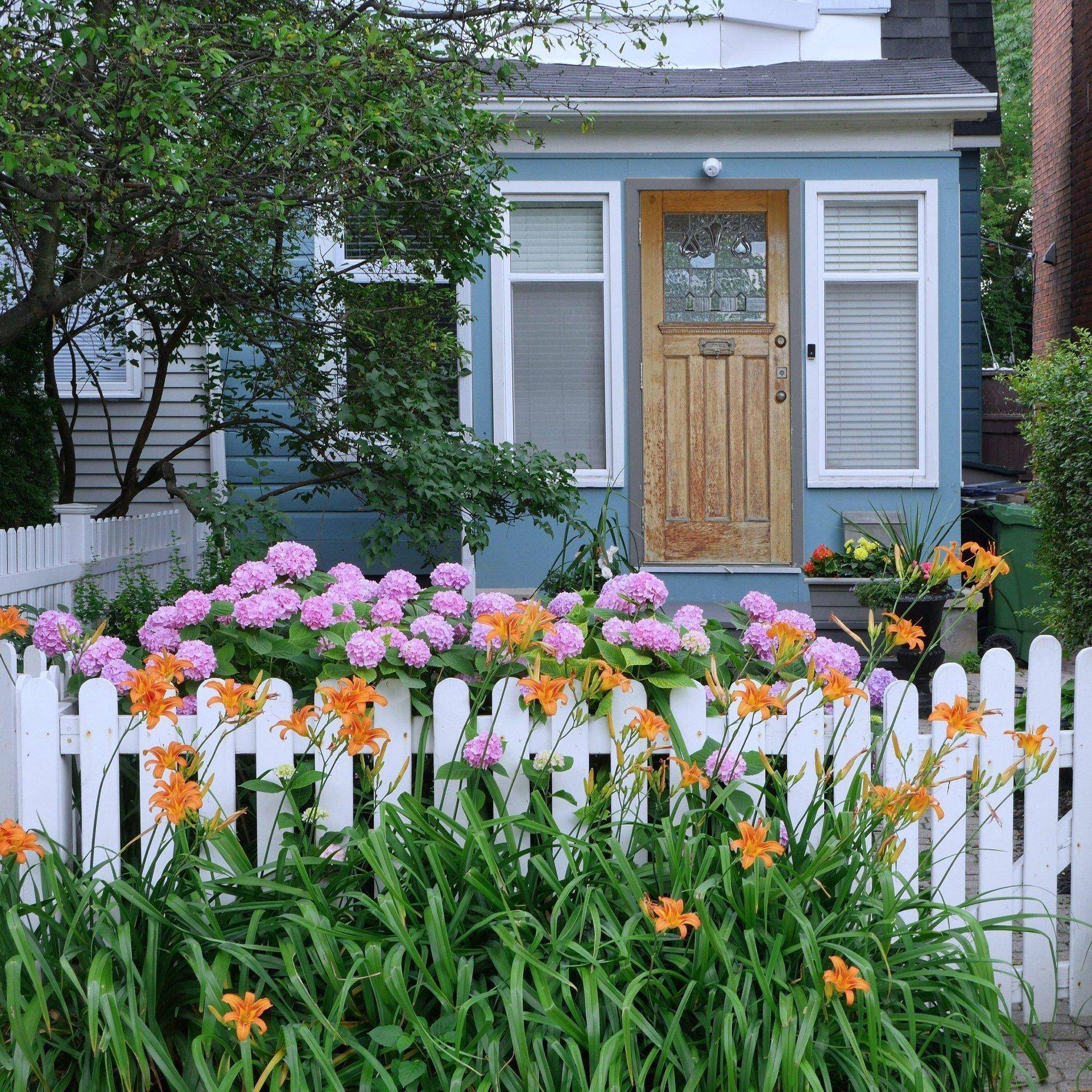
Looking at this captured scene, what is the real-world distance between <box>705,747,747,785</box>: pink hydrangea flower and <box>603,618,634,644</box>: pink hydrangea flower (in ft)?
1.04

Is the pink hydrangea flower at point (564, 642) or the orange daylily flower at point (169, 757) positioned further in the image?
the pink hydrangea flower at point (564, 642)

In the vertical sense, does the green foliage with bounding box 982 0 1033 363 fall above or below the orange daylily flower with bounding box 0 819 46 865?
above

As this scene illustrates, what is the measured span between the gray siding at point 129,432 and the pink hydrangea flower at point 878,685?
6368 millimetres

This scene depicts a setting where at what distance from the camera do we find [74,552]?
5.89 meters

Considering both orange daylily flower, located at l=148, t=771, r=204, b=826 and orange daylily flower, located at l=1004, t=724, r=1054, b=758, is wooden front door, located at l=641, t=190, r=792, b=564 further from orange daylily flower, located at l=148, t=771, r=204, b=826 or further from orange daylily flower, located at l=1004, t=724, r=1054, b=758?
orange daylily flower, located at l=148, t=771, r=204, b=826

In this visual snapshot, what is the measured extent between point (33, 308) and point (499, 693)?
3272 mm

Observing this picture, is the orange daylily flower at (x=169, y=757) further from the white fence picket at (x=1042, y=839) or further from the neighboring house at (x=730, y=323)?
the neighboring house at (x=730, y=323)

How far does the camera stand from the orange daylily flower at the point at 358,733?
7.31 feet

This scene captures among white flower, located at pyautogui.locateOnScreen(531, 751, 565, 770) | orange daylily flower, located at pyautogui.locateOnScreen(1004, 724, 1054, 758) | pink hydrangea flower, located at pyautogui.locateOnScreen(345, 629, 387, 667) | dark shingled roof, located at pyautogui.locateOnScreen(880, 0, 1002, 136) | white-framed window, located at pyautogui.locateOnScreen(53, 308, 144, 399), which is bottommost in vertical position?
white flower, located at pyautogui.locateOnScreen(531, 751, 565, 770)

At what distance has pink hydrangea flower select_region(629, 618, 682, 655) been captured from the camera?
261cm

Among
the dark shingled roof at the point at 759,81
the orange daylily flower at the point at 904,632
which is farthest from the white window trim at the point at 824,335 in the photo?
the orange daylily flower at the point at 904,632

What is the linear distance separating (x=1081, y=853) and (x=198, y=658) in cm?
211

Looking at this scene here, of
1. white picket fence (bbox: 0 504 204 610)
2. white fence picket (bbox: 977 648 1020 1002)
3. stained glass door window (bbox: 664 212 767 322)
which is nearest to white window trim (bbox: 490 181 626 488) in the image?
stained glass door window (bbox: 664 212 767 322)

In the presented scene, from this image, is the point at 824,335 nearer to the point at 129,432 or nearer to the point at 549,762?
the point at 129,432
